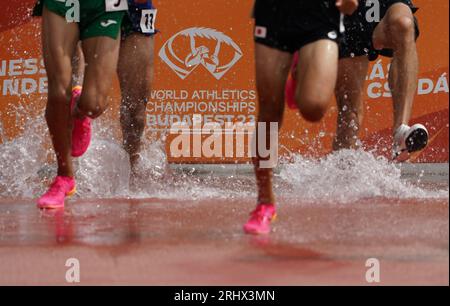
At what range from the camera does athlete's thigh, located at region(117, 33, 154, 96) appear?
17.9ft

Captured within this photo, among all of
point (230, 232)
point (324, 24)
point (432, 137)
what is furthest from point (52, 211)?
point (432, 137)

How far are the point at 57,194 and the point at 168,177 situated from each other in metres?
1.80

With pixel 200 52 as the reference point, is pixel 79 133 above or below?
below

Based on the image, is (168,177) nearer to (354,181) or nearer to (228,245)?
(354,181)

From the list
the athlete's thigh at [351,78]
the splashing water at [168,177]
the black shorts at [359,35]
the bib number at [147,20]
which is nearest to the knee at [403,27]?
the black shorts at [359,35]

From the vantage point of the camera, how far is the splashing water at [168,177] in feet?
18.2

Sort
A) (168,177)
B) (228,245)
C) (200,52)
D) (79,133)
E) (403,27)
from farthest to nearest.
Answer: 1. (200,52)
2. (168,177)
3. (403,27)
4. (79,133)
5. (228,245)

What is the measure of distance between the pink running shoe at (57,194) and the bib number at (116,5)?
1.01 metres

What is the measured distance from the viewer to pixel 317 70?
3.66 m

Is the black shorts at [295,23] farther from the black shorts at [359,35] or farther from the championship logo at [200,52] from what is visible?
the championship logo at [200,52]

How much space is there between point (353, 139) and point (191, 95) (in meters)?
2.00

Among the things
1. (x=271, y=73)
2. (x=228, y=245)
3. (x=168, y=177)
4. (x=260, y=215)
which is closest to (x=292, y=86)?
(x=271, y=73)

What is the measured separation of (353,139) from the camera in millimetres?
5770

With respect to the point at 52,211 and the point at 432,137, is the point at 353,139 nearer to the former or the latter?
the point at 432,137
